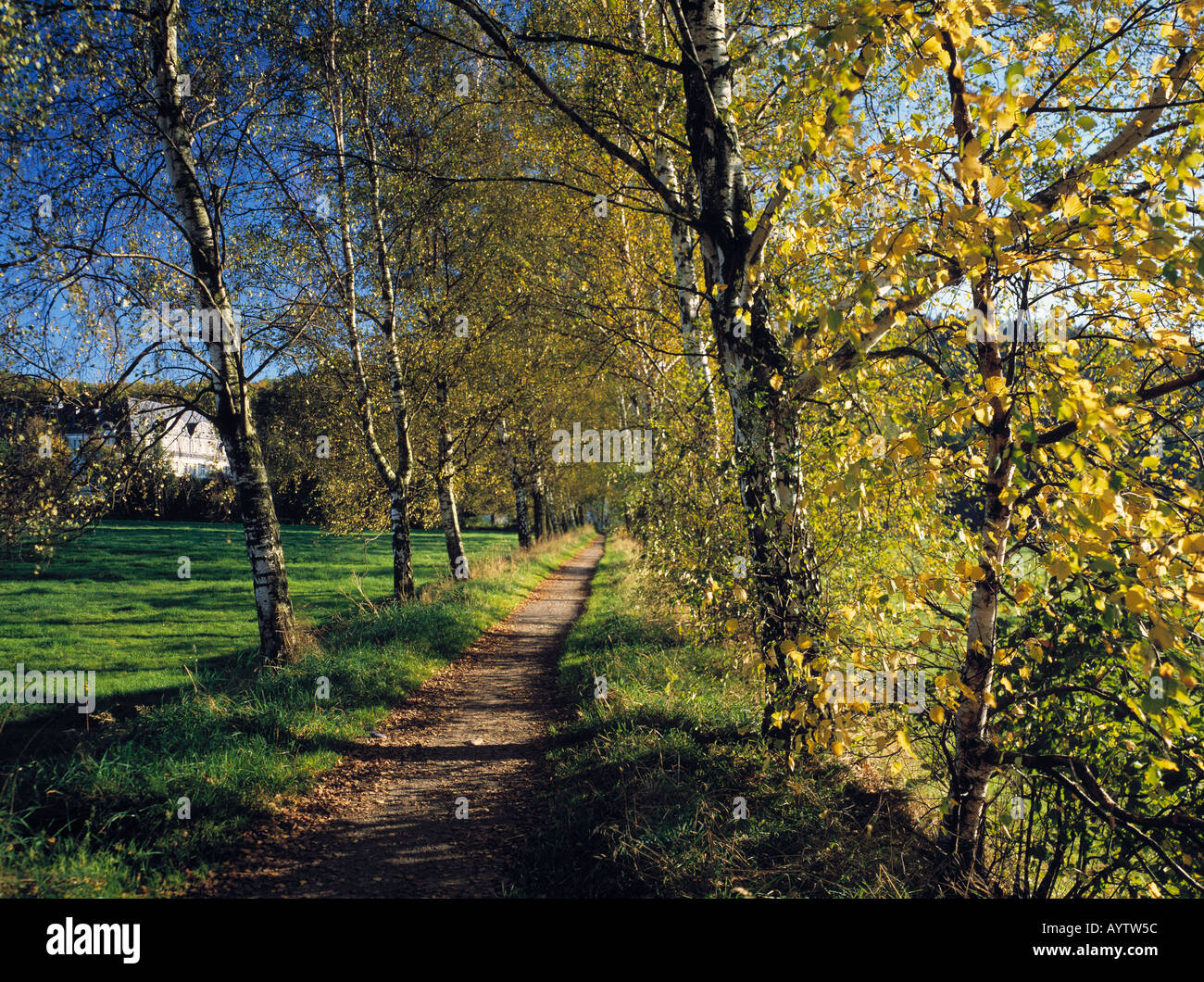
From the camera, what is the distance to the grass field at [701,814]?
4.04 metres

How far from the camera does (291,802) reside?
5.66 meters

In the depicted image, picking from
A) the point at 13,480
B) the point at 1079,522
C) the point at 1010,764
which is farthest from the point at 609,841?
the point at 13,480

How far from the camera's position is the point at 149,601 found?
17.4 m

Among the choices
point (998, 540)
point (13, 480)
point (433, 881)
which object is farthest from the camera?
point (13, 480)

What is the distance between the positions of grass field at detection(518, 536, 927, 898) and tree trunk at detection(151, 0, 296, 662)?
16.6ft

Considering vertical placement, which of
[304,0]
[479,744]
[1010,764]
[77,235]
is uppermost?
[304,0]

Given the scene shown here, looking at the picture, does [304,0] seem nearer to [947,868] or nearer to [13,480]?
[13,480]

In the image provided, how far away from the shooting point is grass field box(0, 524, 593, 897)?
4.38m

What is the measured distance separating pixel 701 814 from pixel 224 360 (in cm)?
870

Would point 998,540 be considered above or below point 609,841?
above

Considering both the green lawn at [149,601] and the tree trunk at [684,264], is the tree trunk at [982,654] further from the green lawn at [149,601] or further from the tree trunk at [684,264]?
the green lawn at [149,601]

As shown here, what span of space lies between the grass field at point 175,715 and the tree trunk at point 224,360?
110 centimetres

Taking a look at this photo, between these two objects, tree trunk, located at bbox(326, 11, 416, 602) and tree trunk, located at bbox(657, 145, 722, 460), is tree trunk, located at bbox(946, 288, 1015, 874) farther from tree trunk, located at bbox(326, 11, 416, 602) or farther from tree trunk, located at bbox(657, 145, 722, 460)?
tree trunk, located at bbox(326, 11, 416, 602)

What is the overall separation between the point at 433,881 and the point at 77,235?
8.10 m
